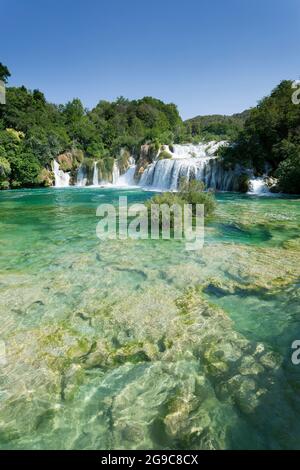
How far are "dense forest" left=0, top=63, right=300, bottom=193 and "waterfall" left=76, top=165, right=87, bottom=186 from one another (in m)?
1.38

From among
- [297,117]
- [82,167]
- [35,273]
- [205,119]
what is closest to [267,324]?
[35,273]

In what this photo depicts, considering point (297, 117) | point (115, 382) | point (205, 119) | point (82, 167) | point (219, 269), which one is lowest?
point (115, 382)

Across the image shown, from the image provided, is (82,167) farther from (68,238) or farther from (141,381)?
(141,381)

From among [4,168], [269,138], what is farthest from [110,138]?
[269,138]

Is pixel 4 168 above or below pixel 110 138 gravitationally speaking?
below

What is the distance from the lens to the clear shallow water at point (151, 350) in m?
2.48

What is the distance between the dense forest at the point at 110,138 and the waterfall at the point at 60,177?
77 centimetres

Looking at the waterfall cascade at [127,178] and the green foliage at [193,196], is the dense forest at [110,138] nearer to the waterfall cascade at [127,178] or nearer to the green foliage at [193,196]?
the waterfall cascade at [127,178]

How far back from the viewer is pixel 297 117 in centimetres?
2516

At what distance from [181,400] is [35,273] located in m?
4.46

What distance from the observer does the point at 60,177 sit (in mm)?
38938

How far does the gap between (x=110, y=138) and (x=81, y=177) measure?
50.1ft

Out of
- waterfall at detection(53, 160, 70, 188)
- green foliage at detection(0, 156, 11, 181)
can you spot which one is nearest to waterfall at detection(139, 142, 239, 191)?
waterfall at detection(53, 160, 70, 188)

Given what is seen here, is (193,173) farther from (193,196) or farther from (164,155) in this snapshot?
(193,196)
